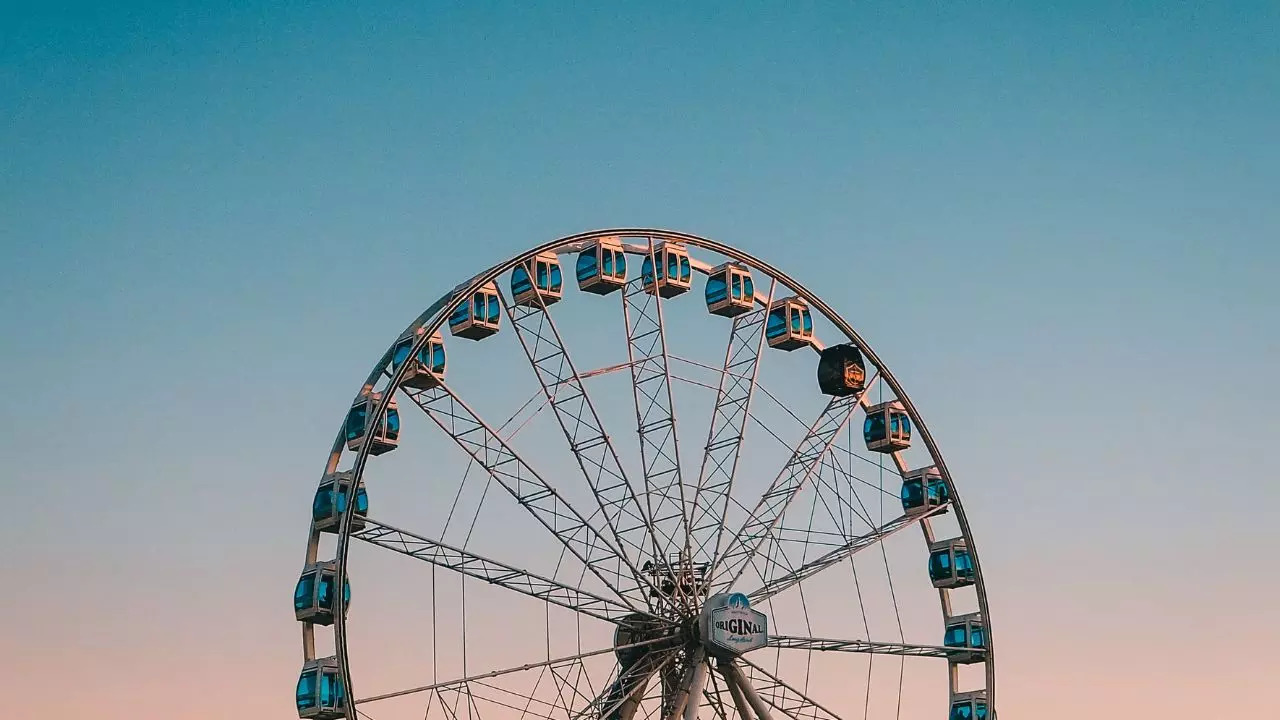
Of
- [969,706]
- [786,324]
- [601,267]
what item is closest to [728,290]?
[786,324]

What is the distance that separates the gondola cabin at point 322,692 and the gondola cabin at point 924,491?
16.6 metres

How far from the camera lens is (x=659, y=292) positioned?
4750 cm

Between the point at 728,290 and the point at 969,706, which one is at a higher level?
the point at 728,290

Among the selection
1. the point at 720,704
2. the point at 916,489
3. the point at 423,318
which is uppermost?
the point at 423,318

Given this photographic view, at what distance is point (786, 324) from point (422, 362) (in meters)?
10.4

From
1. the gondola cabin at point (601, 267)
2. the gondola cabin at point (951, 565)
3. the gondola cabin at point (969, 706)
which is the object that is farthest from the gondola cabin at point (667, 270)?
the gondola cabin at point (969, 706)

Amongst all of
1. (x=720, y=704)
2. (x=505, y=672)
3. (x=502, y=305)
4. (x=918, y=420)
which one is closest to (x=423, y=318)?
(x=502, y=305)

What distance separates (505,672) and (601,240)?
1017 centimetres

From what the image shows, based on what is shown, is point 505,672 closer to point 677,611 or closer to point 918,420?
point 677,611

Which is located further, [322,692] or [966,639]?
[966,639]

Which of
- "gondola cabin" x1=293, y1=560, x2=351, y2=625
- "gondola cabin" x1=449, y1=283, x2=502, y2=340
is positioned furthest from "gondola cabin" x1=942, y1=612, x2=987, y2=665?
"gondola cabin" x1=293, y1=560, x2=351, y2=625

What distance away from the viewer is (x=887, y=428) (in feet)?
167

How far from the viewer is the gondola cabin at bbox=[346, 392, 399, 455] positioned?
141 feet

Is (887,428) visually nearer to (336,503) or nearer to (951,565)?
(951,565)
